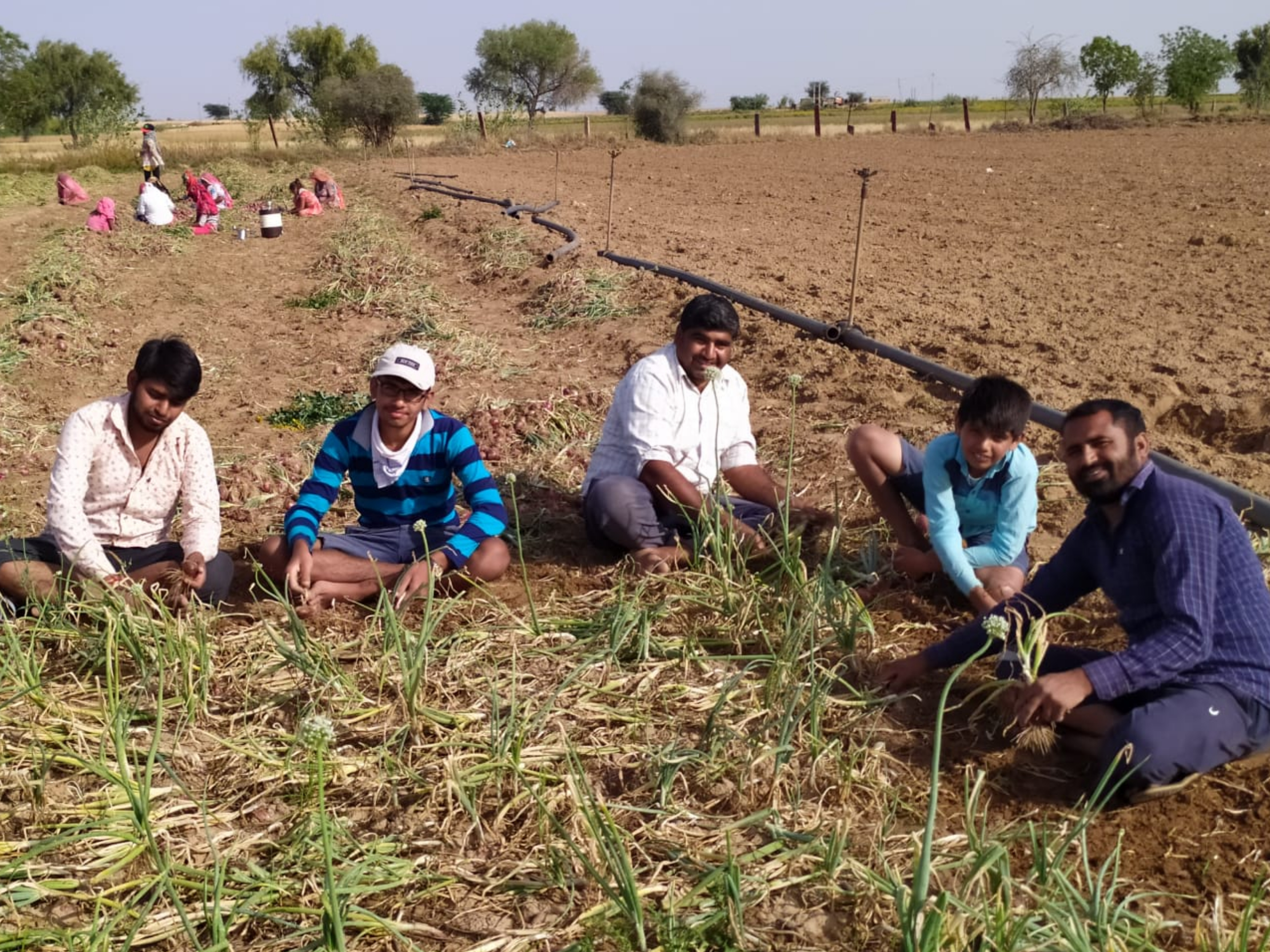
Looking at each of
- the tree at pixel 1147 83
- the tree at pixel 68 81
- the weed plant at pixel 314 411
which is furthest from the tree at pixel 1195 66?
the tree at pixel 68 81

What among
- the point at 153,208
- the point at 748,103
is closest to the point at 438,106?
the point at 748,103

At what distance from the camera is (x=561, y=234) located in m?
11.2

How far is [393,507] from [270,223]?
34.1 feet

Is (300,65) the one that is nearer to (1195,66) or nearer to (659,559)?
(1195,66)

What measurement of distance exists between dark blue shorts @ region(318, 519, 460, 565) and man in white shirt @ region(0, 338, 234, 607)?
0.40 meters

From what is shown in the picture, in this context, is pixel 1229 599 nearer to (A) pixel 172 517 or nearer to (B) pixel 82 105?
(A) pixel 172 517

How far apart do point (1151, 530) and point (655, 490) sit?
1.77 meters

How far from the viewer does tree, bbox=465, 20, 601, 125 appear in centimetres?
6053

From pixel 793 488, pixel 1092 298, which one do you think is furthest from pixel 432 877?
pixel 1092 298

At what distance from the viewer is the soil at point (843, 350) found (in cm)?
334

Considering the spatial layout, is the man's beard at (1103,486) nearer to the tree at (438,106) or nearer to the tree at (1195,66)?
the tree at (1195,66)

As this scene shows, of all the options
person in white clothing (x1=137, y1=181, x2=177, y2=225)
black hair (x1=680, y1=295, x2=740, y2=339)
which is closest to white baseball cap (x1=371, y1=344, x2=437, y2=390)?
black hair (x1=680, y1=295, x2=740, y2=339)

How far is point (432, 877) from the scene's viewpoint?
216 cm

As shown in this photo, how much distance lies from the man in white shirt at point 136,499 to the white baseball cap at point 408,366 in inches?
21.4
